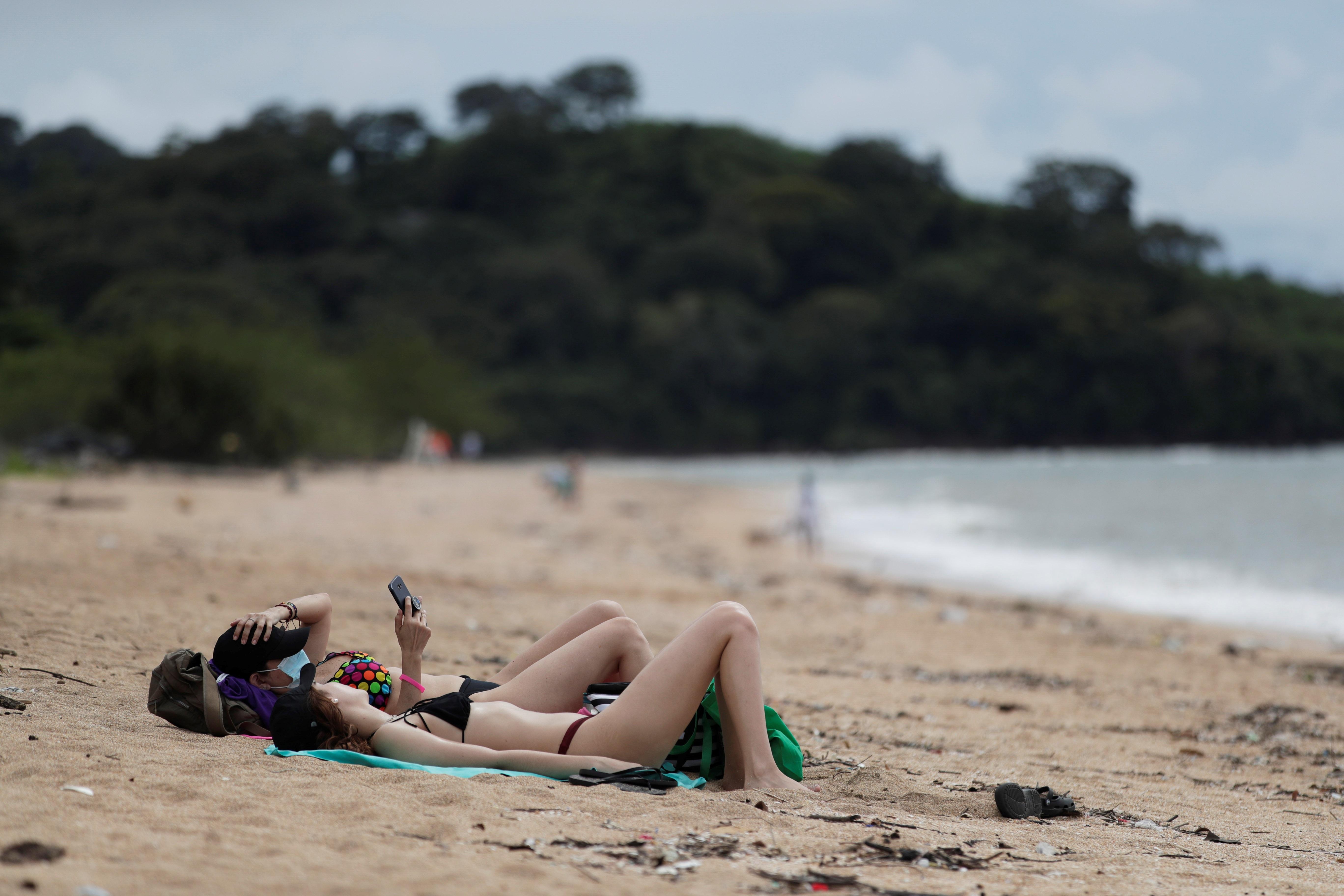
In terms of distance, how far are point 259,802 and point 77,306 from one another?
63271 mm

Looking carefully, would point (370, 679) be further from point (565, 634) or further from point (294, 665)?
point (565, 634)

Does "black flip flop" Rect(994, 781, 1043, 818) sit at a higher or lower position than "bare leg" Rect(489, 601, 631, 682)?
lower

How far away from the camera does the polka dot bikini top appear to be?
155 inches

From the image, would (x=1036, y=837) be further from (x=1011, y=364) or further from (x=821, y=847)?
(x=1011, y=364)

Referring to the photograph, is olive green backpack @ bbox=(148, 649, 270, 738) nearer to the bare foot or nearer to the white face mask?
the white face mask

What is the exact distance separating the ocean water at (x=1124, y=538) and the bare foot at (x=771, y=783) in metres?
7.38

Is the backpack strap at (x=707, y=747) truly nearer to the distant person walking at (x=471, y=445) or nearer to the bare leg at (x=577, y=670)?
the bare leg at (x=577, y=670)

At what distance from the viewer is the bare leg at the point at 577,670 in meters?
3.94

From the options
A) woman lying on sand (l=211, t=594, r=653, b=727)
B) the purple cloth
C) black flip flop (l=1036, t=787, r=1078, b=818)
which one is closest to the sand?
black flip flop (l=1036, t=787, r=1078, b=818)

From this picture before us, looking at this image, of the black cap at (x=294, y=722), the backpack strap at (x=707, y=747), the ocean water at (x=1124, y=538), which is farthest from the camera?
the ocean water at (x=1124, y=538)

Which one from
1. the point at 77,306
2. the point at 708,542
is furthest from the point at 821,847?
the point at 77,306

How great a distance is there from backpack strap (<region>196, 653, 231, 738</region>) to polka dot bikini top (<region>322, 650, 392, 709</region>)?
46 centimetres

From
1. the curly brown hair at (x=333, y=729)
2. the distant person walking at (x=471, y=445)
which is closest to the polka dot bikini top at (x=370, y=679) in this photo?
the curly brown hair at (x=333, y=729)

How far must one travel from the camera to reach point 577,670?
3.98 m
